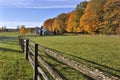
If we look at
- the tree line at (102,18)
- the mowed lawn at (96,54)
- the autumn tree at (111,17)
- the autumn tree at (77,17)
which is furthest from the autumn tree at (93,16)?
the mowed lawn at (96,54)

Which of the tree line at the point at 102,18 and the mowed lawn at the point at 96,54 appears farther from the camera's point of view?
the tree line at the point at 102,18

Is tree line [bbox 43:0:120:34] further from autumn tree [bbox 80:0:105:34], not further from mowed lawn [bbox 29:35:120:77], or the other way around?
mowed lawn [bbox 29:35:120:77]

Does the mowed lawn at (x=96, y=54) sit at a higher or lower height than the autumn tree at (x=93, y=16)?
lower

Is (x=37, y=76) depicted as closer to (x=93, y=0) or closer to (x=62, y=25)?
(x=93, y=0)

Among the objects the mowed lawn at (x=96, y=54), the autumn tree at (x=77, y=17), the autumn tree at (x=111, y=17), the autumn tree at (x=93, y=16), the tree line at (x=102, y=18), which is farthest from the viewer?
the autumn tree at (x=77, y=17)

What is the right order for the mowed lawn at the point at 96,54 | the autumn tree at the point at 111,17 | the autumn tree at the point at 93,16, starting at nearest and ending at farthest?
the mowed lawn at the point at 96,54 < the autumn tree at the point at 111,17 < the autumn tree at the point at 93,16

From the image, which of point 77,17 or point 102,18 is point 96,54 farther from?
point 77,17

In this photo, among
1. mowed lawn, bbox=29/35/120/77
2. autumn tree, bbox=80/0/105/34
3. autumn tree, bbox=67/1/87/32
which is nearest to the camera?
mowed lawn, bbox=29/35/120/77

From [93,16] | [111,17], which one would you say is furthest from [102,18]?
[111,17]

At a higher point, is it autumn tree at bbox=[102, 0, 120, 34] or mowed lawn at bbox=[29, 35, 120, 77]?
autumn tree at bbox=[102, 0, 120, 34]

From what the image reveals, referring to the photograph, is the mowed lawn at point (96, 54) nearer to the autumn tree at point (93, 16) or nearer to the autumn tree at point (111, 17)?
→ the autumn tree at point (111, 17)

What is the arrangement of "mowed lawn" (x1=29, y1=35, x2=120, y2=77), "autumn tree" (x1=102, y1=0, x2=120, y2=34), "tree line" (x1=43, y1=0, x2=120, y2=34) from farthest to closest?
"tree line" (x1=43, y1=0, x2=120, y2=34) < "autumn tree" (x1=102, y1=0, x2=120, y2=34) < "mowed lawn" (x1=29, y1=35, x2=120, y2=77)

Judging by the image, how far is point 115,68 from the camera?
12516 mm

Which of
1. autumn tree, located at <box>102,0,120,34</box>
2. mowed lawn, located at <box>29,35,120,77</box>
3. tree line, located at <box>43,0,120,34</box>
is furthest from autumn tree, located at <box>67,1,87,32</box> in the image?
mowed lawn, located at <box>29,35,120,77</box>
